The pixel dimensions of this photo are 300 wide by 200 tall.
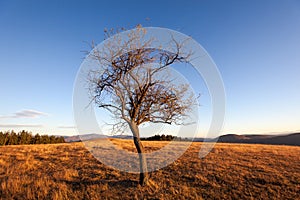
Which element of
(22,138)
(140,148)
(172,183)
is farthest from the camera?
(22,138)

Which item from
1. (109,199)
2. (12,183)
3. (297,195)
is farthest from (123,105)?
(297,195)

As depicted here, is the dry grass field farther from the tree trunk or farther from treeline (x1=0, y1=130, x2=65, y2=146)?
treeline (x1=0, y1=130, x2=65, y2=146)

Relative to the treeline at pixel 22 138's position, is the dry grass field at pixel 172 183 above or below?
below

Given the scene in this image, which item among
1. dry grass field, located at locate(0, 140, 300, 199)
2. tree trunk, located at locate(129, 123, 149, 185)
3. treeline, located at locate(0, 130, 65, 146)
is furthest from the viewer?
treeline, located at locate(0, 130, 65, 146)

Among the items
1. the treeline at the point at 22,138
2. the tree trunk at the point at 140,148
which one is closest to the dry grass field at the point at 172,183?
the tree trunk at the point at 140,148

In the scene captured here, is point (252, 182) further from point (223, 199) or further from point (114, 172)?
point (114, 172)

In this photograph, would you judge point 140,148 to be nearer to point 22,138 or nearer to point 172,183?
point 172,183

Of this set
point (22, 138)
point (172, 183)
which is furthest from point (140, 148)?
point (22, 138)

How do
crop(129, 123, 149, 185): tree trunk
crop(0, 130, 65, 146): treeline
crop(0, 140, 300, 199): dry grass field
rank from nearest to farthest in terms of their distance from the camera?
crop(0, 140, 300, 199): dry grass field, crop(129, 123, 149, 185): tree trunk, crop(0, 130, 65, 146): treeline

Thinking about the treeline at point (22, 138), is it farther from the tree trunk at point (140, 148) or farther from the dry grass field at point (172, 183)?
the tree trunk at point (140, 148)

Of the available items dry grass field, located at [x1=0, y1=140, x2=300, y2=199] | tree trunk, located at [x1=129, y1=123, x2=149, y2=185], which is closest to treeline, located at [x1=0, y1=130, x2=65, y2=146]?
dry grass field, located at [x1=0, y1=140, x2=300, y2=199]

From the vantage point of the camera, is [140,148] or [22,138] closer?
[140,148]

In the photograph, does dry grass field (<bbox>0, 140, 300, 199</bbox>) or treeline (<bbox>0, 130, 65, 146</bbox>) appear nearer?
dry grass field (<bbox>0, 140, 300, 199</bbox>)

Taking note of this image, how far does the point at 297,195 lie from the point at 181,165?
676 centimetres
